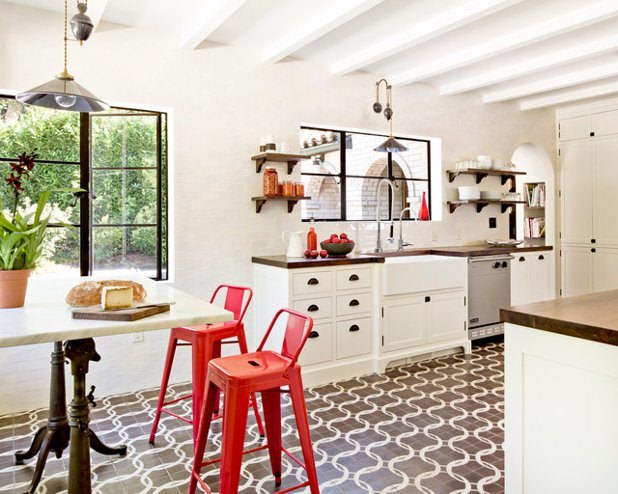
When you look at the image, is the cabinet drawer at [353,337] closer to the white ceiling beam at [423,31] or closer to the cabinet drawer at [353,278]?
the cabinet drawer at [353,278]

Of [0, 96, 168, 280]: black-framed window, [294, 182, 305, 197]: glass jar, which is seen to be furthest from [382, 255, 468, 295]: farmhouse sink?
[0, 96, 168, 280]: black-framed window

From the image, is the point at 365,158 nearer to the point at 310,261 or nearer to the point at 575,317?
the point at 310,261

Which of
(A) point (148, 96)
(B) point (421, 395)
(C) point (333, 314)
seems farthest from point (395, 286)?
(A) point (148, 96)

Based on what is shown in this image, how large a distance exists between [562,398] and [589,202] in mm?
5074

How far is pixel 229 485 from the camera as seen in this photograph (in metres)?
1.78

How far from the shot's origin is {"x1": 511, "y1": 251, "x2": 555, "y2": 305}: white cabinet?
5191 millimetres

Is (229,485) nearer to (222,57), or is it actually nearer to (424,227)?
(222,57)

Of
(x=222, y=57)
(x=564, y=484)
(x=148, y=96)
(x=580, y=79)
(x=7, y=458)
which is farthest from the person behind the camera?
(x=580, y=79)

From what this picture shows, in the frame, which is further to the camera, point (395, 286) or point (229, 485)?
point (395, 286)

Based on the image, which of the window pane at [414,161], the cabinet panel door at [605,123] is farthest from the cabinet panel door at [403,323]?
the cabinet panel door at [605,123]

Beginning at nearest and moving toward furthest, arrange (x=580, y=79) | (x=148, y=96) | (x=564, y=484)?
(x=564, y=484) < (x=148, y=96) < (x=580, y=79)

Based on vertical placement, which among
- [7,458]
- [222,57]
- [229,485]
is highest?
[222,57]

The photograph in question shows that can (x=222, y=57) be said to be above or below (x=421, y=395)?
above

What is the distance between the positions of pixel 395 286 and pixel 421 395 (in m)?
0.91
